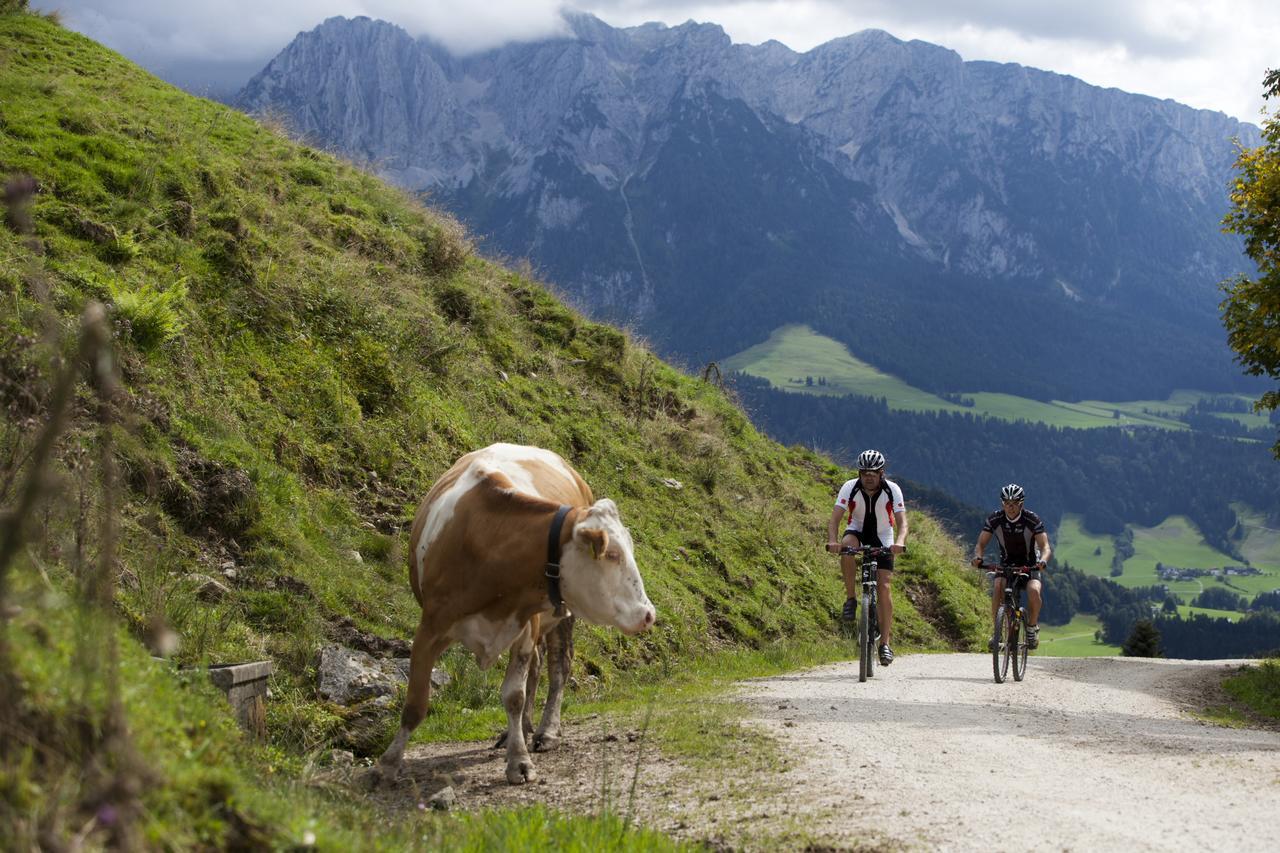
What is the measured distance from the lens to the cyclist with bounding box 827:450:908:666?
1525cm

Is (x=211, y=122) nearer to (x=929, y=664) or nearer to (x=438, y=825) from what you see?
(x=929, y=664)

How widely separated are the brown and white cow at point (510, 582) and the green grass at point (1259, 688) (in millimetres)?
12122

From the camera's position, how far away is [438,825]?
558 cm

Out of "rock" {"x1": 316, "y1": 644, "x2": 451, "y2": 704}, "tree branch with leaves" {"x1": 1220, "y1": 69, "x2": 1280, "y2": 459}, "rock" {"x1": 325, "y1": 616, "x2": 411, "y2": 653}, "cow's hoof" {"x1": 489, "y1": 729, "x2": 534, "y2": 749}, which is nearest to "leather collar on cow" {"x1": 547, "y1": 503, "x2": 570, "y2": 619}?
"cow's hoof" {"x1": 489, "y1": 729, "x2": 534, "y2": 749}

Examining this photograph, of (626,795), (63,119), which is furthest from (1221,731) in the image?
(63,119)

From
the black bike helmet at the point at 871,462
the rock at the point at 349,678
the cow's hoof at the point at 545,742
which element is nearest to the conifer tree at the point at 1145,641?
the black bike helmet at the point at 871,462

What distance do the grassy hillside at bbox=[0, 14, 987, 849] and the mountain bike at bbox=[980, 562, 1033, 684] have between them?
429 cm

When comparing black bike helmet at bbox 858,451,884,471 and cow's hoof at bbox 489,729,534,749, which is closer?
cow's hoof at bbox 489,729,534,749

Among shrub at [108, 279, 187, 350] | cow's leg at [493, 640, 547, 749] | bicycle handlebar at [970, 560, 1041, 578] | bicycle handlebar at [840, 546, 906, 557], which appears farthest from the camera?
bicycle handlebar at [970, 560, 1041, 578]

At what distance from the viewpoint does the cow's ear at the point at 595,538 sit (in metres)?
7.97

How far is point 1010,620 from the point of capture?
1703 centimetres

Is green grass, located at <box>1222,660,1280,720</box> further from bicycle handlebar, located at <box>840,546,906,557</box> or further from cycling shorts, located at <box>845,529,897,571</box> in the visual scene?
bicycle handlebar, located at <box>840,546,906,557</box>

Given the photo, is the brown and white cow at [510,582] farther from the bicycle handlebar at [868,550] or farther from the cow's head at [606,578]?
the bicycle handlebar at [868,550]

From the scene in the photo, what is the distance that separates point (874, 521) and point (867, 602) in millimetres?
1131
